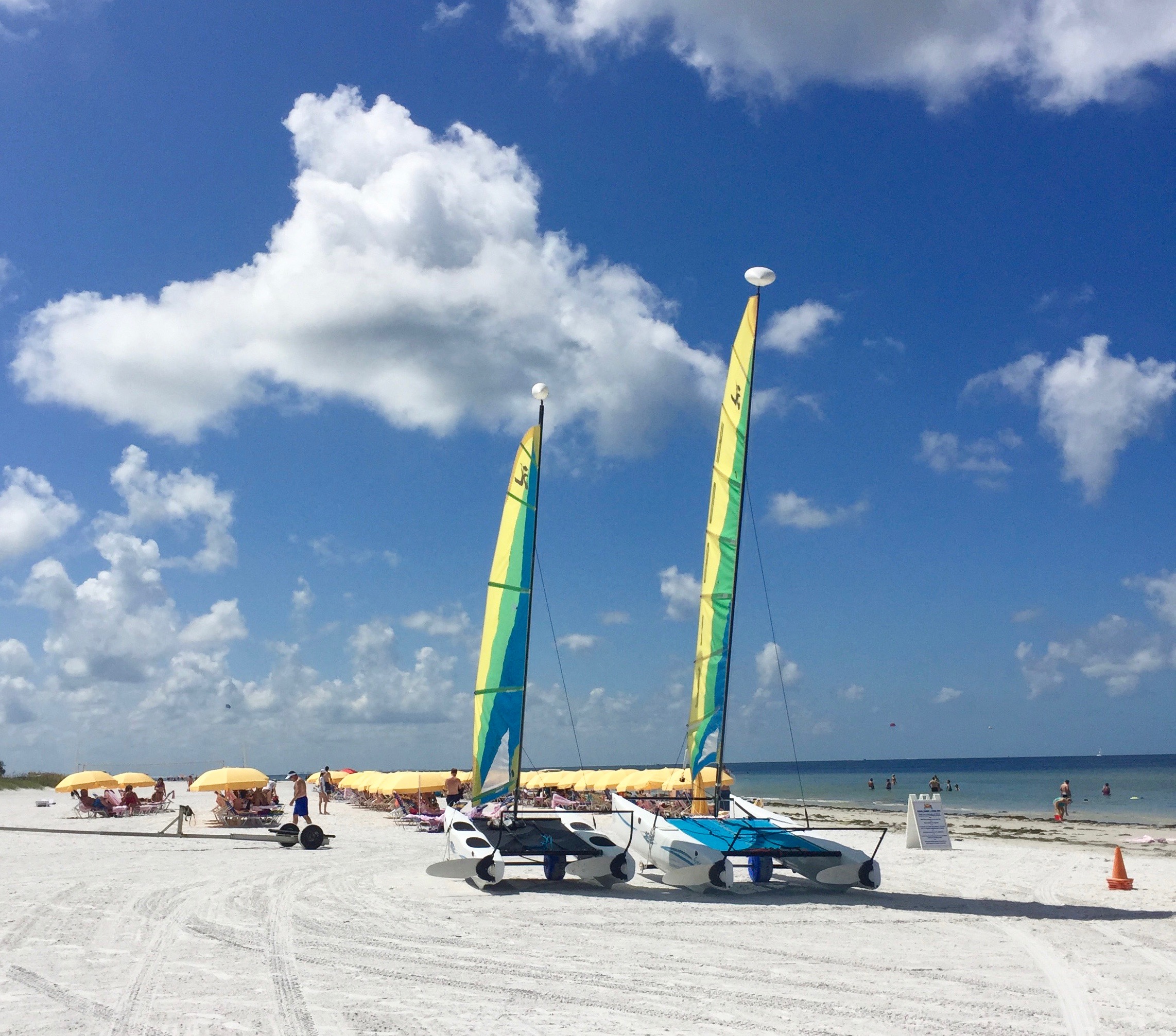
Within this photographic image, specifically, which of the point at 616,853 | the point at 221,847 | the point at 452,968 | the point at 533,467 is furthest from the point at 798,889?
the point at 221,847

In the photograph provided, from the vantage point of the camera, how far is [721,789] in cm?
1423

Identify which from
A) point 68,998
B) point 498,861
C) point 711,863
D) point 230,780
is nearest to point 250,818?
point 230,780

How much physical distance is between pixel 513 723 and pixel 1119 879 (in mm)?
8134

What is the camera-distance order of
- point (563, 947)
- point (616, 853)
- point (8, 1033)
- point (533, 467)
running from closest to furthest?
point (8, 1033)
point (563, 947)
point (616, 853)
point (533, 467)

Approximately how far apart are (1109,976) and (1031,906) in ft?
12.4

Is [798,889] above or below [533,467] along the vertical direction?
below

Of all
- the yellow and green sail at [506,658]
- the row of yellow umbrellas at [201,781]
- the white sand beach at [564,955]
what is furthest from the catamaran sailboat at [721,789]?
the row of yellow umbrellas at [201,781]

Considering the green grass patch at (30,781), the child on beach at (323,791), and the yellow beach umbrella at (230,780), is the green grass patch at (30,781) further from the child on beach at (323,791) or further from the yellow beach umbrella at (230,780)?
the yellow beach umbrella at (230,780)

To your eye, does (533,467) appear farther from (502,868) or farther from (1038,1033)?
(1038,1033)

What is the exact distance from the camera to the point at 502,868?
10930 mm

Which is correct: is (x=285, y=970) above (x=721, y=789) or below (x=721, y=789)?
below

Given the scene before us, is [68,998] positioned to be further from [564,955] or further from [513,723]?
[513,723]

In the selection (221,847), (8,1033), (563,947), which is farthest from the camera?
(221,847)

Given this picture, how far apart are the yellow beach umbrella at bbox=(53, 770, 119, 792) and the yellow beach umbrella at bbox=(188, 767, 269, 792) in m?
5.63
